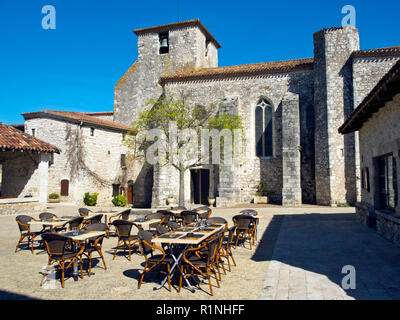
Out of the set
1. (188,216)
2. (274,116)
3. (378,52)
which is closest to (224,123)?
(274,116)

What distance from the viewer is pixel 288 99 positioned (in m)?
18.8

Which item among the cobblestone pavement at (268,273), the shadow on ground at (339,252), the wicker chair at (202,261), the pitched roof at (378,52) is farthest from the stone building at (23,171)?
the pitched roof at (378,52)

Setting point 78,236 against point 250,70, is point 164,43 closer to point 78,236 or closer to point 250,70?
point 250,70

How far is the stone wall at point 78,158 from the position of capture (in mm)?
21656

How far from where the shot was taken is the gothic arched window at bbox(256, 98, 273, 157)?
20188mm

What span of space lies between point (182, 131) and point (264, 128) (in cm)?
588

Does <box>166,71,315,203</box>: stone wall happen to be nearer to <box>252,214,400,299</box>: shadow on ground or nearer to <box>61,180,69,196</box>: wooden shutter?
<box>252,214,400,299</box>: shadow on ground

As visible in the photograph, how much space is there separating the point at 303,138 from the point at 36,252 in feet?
51.5

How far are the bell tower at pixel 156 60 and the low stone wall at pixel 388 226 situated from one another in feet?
60.4

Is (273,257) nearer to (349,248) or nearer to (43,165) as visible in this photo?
(349,248)

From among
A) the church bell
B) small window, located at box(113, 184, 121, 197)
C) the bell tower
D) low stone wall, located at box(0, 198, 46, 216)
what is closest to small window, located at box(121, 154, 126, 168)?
small window, located at box(113, 184, 121, 197)

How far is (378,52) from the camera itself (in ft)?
55.6

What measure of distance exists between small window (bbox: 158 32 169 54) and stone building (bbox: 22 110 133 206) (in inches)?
298
